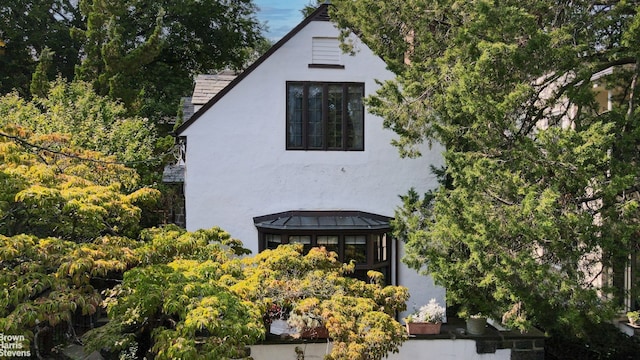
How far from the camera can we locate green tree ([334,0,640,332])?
7504mm

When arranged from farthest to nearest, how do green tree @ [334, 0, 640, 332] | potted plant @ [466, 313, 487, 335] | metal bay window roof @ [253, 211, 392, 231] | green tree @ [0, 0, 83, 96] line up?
green tree @ [0, 0, 83, 96] < metal bay window roof @ [253, 211, 392, 231] < potted plant @ [466, 313, 487, 335] < green tree @ [334, 0, 640, 332]

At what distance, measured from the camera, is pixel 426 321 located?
10570mm

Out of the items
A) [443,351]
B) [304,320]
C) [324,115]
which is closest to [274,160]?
[324,115]

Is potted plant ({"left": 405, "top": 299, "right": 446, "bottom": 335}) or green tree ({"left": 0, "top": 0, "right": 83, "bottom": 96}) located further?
green tree ({"left": 0, "top": 0, "right": 83, "bottom": 96})

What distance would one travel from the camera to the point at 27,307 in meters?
6.03

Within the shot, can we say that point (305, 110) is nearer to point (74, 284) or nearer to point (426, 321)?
point (426, 321)

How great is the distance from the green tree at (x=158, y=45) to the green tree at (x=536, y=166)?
15.6m

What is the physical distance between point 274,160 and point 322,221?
1769 mm

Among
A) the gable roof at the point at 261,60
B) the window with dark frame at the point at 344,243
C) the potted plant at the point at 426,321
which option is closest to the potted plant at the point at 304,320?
the potted plant at the point at 426,321

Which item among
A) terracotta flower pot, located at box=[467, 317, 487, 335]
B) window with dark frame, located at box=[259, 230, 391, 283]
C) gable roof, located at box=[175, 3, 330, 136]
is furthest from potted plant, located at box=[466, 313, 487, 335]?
gable roof, located at box=[175, 3, 330, 136]

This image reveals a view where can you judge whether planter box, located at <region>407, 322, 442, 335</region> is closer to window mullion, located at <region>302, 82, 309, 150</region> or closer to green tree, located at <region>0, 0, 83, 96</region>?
window mullion, located at <region>302, 82, 309, 150</region>

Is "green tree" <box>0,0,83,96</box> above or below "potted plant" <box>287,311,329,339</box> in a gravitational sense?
above

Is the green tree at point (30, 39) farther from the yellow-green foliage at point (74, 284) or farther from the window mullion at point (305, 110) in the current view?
the yellow-green foliage at point (74, 284)

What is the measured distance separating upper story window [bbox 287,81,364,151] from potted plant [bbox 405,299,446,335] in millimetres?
3945
